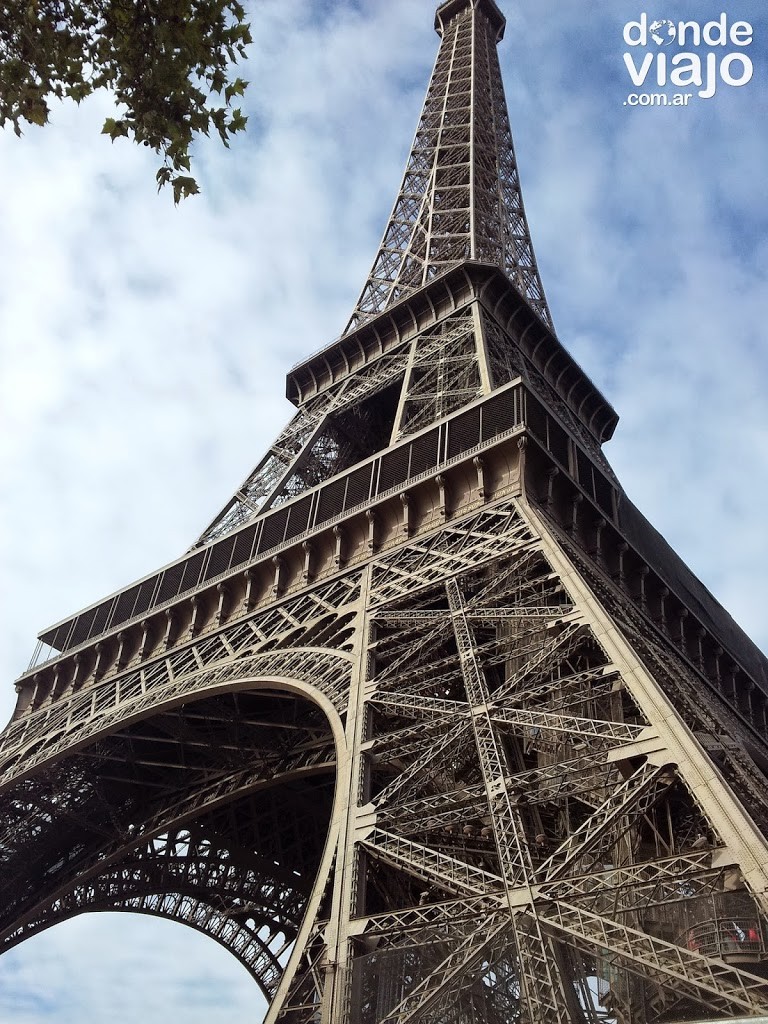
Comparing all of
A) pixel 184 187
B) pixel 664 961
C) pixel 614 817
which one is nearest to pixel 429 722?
pixel 614 817

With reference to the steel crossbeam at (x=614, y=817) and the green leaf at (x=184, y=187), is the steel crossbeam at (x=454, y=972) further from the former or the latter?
the green leaf at (x=184, y=187)

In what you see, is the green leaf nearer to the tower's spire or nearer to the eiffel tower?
the eiffel tower

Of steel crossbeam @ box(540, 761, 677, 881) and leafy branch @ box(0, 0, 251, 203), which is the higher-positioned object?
leafy branch @ box(0, 0, 251, 203)

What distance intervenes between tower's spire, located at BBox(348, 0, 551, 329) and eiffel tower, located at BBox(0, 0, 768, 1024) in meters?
0.49

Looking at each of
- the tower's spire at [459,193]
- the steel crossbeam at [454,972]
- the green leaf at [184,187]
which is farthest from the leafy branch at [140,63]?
the tower's spire at [459,193]

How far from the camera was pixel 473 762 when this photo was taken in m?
15.3

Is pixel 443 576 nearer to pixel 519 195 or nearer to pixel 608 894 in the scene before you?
pixel 608 894

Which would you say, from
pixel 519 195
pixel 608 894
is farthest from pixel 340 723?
pixel 519 195

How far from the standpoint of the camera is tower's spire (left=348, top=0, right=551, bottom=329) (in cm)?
4088

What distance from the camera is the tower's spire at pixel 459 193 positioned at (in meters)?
40.9

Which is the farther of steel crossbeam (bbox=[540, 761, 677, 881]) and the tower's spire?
the tower's spire

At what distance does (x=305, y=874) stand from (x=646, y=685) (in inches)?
774

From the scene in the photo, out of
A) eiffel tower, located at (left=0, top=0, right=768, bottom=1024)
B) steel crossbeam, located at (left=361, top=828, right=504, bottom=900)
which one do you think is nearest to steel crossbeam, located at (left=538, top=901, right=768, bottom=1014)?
eiffel tower, located at (left=0, top=0, right=768, bottom=1024)

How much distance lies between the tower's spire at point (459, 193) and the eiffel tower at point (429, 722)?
1.61ft
